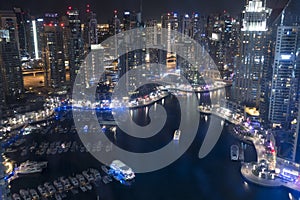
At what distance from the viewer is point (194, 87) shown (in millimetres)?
10133

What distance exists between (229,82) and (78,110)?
566 centimetres

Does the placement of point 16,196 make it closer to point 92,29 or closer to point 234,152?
point 234,152

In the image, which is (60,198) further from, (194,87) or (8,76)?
(194,87)

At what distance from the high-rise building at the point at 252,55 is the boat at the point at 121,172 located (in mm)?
4429

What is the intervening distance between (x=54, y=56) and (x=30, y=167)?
556cm

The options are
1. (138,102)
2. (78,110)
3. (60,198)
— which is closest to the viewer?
(60,198)

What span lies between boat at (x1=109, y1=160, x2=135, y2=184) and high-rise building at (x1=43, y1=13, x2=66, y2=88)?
5.79m

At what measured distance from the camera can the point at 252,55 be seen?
8.00 meters

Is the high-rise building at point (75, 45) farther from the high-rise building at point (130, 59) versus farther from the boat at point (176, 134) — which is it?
the boat at point (176, 134)

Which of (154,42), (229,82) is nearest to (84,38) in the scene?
(154,42)

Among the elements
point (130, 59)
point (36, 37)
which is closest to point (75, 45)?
point (130, 59)

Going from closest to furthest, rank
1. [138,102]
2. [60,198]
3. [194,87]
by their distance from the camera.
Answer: [60,198]
[138,102]
[194,87]

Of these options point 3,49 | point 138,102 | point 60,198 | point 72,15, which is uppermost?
point 72,15

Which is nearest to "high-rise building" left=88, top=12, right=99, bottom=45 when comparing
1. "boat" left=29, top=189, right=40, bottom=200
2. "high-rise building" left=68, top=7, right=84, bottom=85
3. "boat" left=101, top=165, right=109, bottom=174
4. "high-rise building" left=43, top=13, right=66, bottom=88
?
"high-rise building" left=68, top=7, right=84, bottom=85
